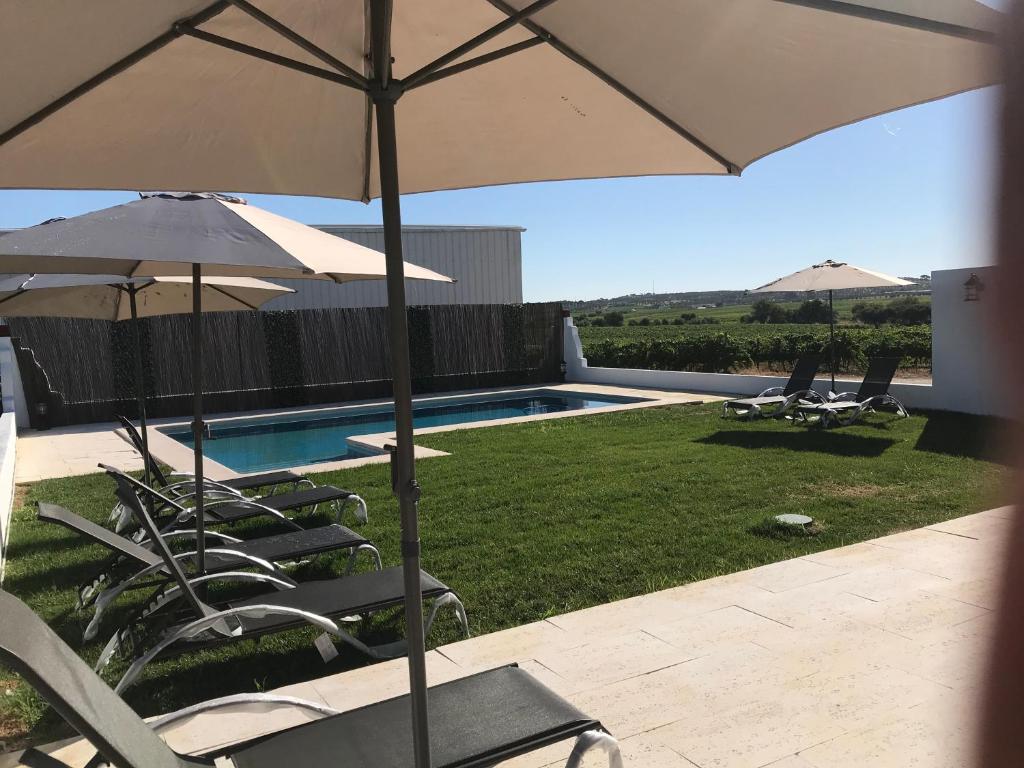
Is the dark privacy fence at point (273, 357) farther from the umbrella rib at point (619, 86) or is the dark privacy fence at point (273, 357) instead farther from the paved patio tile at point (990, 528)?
the paved patio tile at point (990, 528)

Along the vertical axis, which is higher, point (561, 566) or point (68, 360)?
point (68, 360)

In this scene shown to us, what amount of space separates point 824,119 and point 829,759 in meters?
2.29

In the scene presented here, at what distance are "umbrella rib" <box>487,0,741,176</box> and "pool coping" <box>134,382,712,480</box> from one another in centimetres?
522

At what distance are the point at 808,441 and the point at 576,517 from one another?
15.2ft

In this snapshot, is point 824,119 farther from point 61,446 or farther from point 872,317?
point 61,446

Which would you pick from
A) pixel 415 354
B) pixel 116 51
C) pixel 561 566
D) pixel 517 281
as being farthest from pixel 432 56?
pixel 517 281

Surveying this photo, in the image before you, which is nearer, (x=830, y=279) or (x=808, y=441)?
(x=808, y=441)

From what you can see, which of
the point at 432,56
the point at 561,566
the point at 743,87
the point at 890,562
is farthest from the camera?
the point at 561,566

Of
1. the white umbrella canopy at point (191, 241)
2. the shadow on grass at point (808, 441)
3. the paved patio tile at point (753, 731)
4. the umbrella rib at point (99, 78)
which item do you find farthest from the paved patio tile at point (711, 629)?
the shadow on grass at point (808, 441)

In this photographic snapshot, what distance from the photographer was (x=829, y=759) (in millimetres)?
2934

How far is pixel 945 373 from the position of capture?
11148 mm

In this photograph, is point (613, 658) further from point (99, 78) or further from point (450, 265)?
point (450, 265)

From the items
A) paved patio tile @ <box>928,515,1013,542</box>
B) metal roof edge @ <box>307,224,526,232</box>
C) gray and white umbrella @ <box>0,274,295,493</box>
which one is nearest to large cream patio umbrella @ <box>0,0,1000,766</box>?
paved patio tile @ <box>928,515,1013,542</box>

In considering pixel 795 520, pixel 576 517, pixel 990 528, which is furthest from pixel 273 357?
pixel 990 528
